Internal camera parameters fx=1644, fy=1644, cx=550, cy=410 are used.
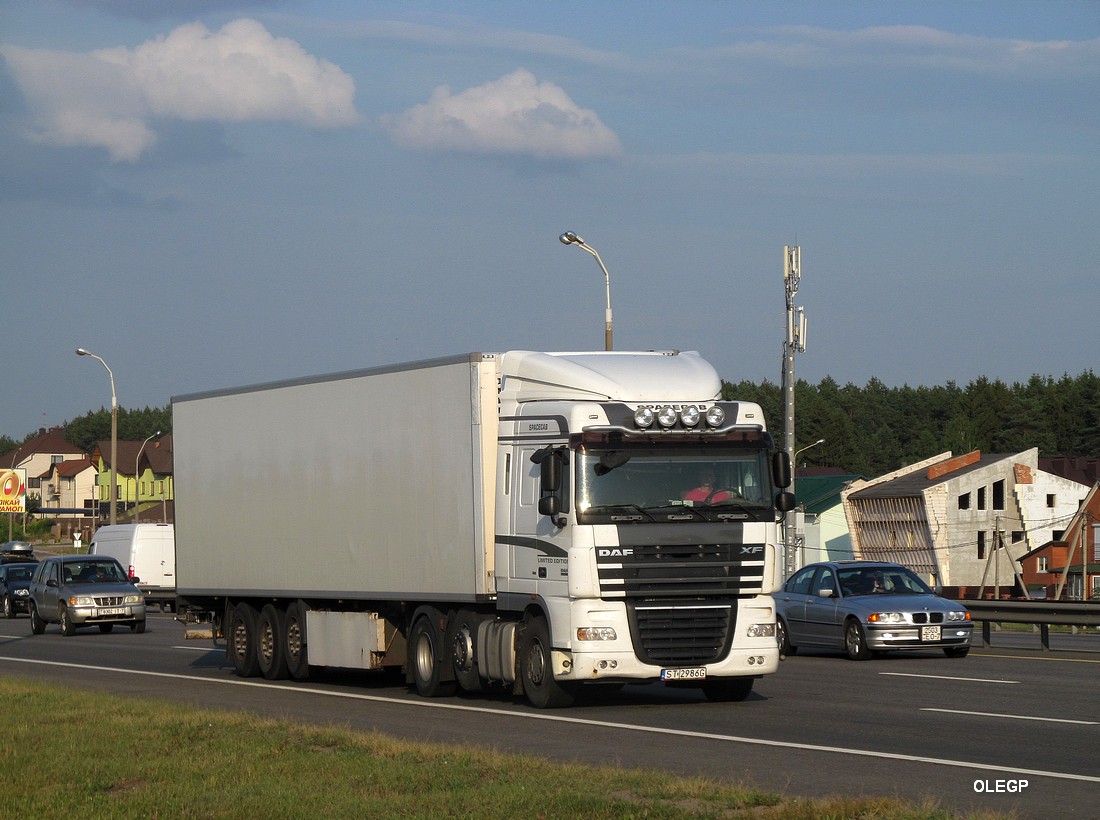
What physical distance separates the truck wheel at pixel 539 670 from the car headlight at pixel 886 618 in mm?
8000

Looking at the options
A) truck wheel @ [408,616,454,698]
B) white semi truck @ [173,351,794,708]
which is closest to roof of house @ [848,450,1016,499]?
white semi truck @ [173,351,794,708]

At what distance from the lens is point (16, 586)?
48.3m

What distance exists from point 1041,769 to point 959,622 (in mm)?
12431

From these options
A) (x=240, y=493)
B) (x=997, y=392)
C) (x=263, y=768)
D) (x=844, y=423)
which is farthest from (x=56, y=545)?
(x=263, y=768)

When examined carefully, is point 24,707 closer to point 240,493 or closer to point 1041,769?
point 240,493

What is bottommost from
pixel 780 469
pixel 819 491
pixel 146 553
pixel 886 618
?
pixel 886 618

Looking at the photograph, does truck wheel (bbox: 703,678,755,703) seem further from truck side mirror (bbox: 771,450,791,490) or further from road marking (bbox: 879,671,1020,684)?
road marking (bbox: 879,671,1020,684)

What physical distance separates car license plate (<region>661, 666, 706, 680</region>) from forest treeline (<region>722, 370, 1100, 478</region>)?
5002 inches

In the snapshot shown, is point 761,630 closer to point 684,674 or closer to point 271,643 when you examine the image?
point 684,674

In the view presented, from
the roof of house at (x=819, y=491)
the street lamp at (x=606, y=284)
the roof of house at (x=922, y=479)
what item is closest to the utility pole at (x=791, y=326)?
the street lamp at (x=606, y=284)

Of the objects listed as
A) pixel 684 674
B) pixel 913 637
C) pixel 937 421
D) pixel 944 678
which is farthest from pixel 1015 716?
pixel 937 421

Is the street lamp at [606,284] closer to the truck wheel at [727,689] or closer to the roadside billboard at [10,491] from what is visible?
the truck wheel at [727,689]

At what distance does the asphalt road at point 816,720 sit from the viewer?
1098 centimetres

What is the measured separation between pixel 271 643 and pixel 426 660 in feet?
12.9
